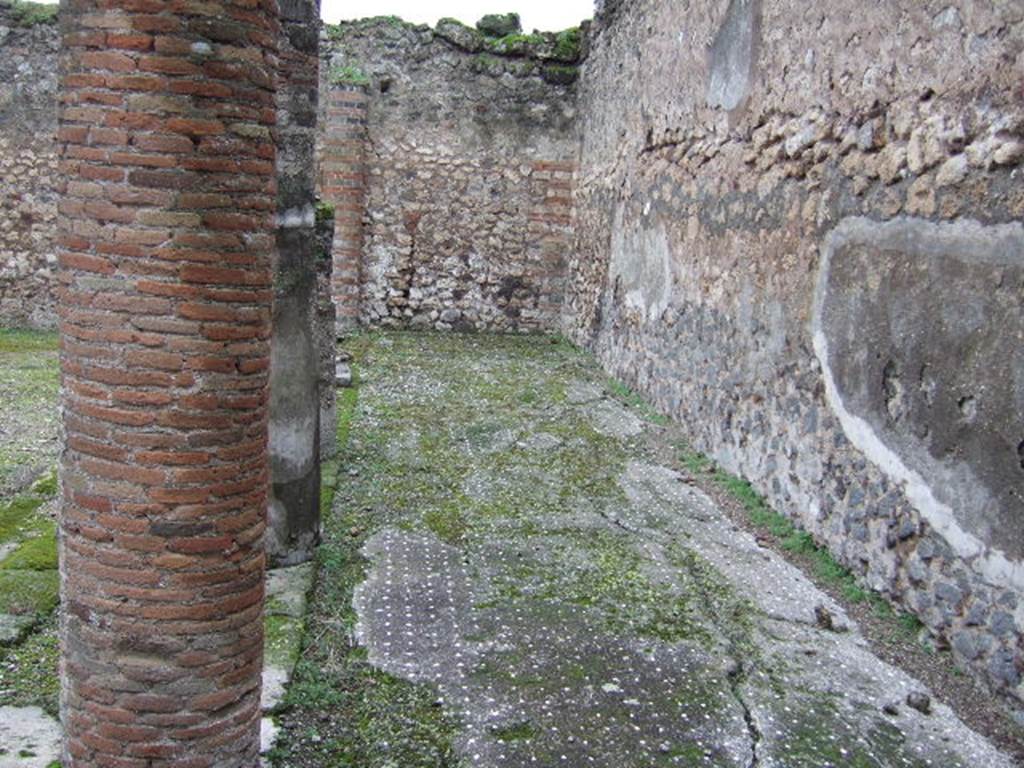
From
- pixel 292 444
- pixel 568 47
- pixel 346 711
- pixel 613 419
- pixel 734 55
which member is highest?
pixel 568 47

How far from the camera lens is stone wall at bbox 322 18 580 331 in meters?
10.9

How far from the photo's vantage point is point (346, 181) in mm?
10836

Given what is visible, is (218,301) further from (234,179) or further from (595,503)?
(595,503)

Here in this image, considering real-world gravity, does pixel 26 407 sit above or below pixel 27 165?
below

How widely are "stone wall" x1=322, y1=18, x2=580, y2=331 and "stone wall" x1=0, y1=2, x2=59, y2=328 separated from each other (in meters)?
3.02

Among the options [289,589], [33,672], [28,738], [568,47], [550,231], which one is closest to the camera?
[28,738]

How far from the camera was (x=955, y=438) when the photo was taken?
349 cm

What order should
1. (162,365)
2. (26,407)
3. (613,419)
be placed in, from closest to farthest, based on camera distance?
1. (162,365)
2. (26,407)
3. (613,419)

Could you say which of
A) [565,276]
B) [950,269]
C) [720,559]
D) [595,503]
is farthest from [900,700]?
[565,276]

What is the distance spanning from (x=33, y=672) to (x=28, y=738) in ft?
1.56

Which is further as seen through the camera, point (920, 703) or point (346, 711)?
point (920, 703)

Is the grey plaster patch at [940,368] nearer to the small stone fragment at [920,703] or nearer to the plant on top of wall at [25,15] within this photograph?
the small stone fragment at [920,703]

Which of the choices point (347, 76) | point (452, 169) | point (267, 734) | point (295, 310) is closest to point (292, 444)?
point (295, 310)

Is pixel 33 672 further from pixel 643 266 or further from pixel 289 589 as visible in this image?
pixel 643 266
